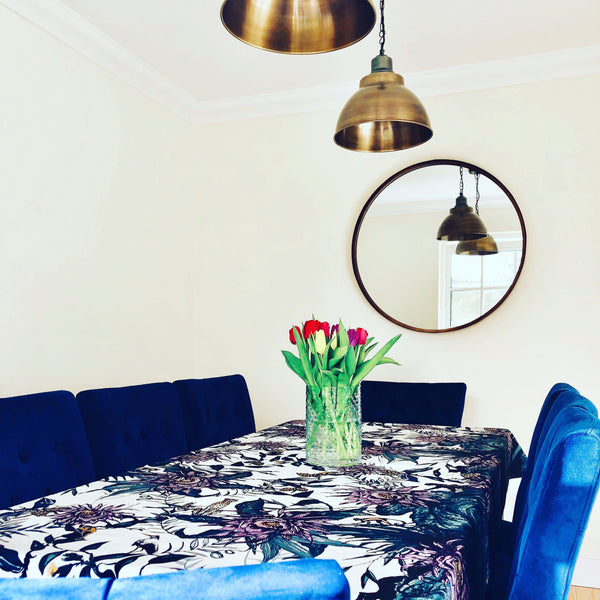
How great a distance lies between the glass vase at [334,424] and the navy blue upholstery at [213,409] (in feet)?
2.90

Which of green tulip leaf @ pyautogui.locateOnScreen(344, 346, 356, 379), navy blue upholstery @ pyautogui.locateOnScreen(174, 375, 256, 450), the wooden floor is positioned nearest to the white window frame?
navy blue upholstery @ pyautogui.locateOnScreen(174, 375, 256, 450)

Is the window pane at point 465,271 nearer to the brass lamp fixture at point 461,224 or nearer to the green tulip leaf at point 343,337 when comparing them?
the brass lamp fixture at point 461,224

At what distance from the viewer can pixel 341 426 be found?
162cm

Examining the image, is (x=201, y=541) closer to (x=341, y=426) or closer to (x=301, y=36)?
(x=341, y=426)

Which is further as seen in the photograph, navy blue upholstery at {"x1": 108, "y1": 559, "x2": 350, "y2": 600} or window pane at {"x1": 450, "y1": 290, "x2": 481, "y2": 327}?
window pane at {"x1": 450, "y1": 290, "x2": 481, "y2": 327}

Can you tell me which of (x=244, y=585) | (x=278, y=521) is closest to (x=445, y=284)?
(x=278, y=521)

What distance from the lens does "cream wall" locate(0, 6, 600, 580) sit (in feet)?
8.23

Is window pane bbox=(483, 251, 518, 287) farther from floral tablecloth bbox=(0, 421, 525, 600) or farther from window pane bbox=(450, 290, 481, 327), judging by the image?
floral tablecloth bbox=(0, 421, 525, 600)

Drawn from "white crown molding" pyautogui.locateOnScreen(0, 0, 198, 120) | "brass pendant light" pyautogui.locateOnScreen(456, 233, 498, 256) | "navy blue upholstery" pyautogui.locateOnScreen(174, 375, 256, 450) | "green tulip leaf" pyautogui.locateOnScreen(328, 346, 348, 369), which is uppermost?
"white crown molding" pyautogui.locateOnScreen(0, 0, 198, 120)

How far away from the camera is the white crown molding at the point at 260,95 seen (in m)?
2.61

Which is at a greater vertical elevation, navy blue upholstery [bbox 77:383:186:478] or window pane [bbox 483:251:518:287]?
window pane [bbox 483:251:518:287]

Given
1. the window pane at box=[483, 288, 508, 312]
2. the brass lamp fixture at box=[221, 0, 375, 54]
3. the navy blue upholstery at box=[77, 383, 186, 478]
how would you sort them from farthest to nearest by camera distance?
the window pane at box=[483, 288, 508, 312]
the navy blue upholstery at box=[77, 383, 186, 478]
the brass lamp fixture at box=[221, 0, 375, 54]

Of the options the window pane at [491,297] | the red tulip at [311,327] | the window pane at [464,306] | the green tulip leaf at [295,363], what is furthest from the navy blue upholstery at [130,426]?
the window pane at [491,297]

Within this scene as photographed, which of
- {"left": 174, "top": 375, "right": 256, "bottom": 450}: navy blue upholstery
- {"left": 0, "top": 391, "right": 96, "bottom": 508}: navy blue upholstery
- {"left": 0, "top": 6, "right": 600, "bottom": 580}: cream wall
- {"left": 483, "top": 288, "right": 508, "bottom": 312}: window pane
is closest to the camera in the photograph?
{"left": 0, "top": 391, "right": 96, "bottom": 508}: navy blue upholstery
